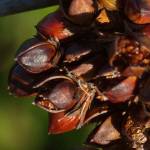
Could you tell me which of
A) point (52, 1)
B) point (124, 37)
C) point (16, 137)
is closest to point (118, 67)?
point (124, 37)

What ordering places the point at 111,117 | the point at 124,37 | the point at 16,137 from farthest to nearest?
the point at 16,137, the point at 111,117, the point at 124,37

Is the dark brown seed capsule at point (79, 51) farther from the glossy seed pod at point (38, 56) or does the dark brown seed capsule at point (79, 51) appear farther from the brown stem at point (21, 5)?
the brown stem at point (21, 5)

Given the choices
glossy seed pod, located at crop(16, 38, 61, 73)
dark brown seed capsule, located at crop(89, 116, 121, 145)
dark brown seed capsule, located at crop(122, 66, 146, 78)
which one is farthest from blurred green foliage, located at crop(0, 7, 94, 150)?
dark brown seed capsule, located at crop(122, 66, 146, 78)

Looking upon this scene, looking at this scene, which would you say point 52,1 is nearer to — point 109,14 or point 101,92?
point 109,14

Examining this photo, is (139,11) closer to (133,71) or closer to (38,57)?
(133,71)

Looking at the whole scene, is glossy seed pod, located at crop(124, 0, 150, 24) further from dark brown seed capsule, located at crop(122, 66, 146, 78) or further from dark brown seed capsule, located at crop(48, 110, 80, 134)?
dark brown seed capsule, located at crop(48, 110, 80, 134)

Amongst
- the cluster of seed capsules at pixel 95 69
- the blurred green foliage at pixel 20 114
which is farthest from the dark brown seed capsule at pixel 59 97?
the blurred green foliage at pixel 20 114
